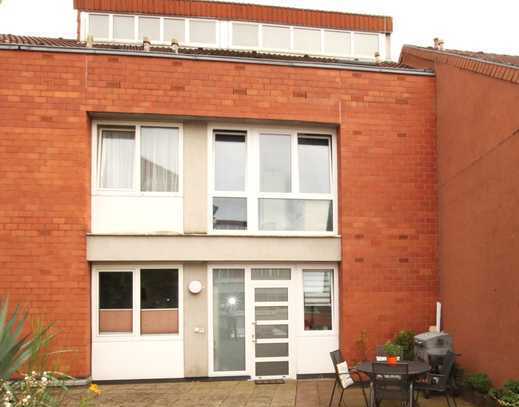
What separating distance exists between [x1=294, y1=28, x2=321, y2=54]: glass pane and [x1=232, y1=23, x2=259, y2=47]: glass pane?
111 cm

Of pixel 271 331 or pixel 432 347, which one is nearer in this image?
pixel 432 347

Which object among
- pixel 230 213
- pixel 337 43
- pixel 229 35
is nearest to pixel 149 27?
pixel 229 35

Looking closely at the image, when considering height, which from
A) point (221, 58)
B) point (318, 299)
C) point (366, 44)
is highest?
point (366, 44)

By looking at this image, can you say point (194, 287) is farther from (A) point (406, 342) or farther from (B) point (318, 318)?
(A) point (406, 342)

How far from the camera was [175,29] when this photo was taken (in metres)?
14.0

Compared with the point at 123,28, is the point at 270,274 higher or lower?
lower

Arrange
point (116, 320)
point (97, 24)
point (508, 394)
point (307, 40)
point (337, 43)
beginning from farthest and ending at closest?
point (337, 43) < point (307, 40) < point (97, 24) < point (116, 320) < point (508, 394)

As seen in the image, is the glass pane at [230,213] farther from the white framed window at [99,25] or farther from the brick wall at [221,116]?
the white framed window at [99,25]

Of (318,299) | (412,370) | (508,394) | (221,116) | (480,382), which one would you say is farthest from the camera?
(318,299)

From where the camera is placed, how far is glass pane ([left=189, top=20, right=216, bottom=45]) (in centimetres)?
1408

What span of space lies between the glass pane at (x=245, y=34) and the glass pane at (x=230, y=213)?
236 inches

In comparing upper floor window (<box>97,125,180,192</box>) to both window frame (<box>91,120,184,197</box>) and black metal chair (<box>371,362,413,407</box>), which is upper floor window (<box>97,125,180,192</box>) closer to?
window frame (<box>91,120,184,197</box>)

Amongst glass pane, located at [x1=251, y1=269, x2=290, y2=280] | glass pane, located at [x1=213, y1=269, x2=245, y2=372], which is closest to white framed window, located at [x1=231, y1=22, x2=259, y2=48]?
glass pane, located at [x1=251, y1=269, x2=290, y2=280]

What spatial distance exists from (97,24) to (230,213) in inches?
285
